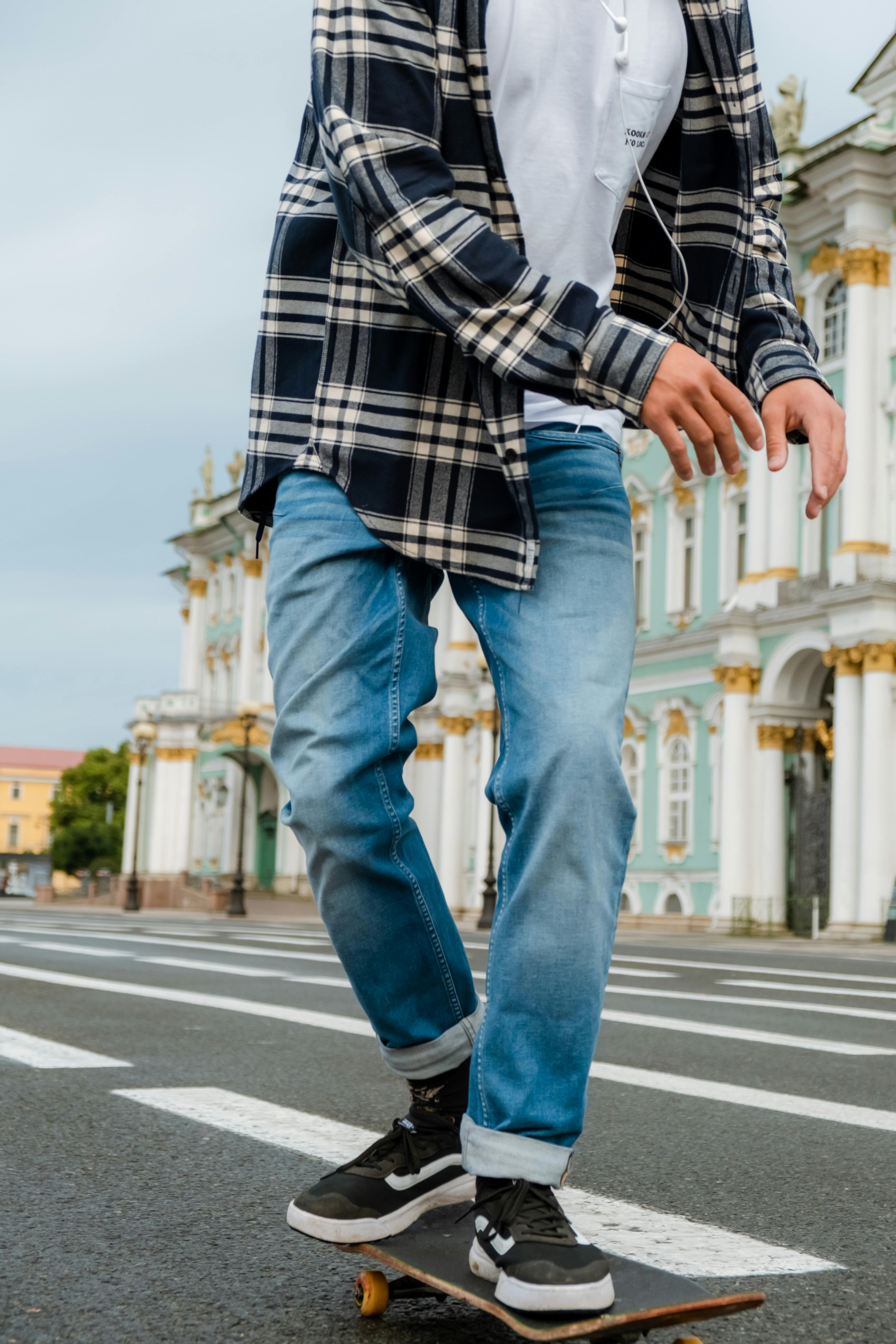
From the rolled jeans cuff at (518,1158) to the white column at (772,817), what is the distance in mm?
27760

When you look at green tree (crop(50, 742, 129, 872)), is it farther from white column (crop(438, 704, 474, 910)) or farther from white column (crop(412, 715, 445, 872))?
white column (crop(438, 704, 474, 910))

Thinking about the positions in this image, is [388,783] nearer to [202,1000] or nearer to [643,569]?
[202,1000]

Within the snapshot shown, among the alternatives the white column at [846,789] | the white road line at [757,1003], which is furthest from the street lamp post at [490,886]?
the white road line at [757,1003]

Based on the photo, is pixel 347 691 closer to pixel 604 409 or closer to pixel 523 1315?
pixel 604 409

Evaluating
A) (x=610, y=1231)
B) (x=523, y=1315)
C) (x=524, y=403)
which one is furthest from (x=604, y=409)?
(x=610, y=1231)

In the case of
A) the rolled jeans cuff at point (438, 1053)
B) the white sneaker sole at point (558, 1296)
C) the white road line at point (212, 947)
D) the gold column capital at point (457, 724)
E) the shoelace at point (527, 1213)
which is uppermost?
the gold column capital at point (457, 724)

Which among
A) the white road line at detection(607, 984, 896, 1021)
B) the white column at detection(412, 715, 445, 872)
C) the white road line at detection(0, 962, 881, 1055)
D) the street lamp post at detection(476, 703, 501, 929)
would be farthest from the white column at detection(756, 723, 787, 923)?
the white road line at detection(0, 962, 881, 1055)

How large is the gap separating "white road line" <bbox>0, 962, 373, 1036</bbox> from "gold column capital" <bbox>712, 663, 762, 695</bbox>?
20.2m

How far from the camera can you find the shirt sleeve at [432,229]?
7.29 feet

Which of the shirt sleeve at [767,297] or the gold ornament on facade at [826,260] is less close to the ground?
the gold ornament on facade at [826,260]

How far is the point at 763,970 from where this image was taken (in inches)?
556

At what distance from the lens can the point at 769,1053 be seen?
673 centimetres

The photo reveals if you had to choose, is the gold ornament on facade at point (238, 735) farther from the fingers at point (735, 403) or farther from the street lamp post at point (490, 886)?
the fingers at point (735, 403)

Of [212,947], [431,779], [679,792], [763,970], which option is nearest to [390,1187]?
[763,970]
